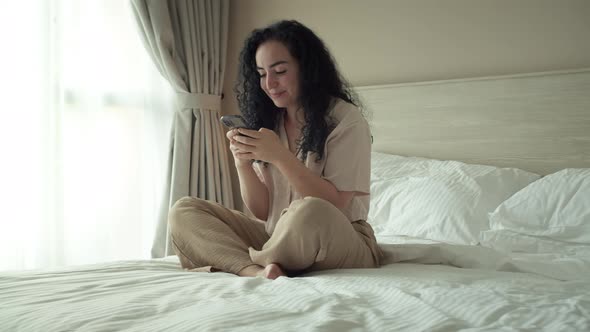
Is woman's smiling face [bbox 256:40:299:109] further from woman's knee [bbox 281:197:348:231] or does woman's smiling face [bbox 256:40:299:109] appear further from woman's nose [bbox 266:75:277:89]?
woman's knee [bbox 281:197:348:231]

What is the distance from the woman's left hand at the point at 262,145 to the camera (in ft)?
5.49

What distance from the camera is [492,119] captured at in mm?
2590

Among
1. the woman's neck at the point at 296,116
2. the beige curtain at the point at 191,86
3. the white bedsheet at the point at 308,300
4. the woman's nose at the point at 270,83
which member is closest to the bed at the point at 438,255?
the white bedsheet at the point at 308,300

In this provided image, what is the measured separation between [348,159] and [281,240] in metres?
0.36

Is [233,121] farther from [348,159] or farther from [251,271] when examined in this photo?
[251,271]

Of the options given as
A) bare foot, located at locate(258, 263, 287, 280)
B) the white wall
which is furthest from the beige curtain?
bare foot, located at locate(258, 263, 287, 280)

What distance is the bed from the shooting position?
99 cm

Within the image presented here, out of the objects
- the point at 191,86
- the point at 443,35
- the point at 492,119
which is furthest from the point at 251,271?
the point at 191,86

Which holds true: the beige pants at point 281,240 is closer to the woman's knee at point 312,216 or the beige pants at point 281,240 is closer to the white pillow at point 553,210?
the woman's knee at point 312,216

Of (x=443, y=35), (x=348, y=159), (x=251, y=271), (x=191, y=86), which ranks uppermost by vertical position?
(x=443, y=35)

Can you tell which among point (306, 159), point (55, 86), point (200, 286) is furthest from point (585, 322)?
point (55, 86)

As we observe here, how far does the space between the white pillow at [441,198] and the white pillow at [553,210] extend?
11 cm

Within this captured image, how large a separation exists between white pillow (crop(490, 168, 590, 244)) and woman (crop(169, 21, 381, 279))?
562 mm

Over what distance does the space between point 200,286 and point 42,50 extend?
1.94m
